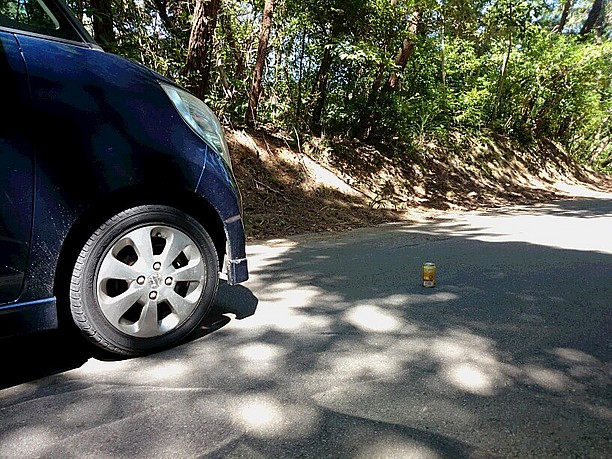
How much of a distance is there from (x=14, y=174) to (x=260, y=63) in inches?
284

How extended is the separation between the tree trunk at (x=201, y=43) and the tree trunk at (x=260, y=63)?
0.93 m

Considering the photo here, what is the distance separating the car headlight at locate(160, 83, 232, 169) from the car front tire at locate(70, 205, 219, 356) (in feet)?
1.44

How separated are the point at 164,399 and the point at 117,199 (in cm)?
93

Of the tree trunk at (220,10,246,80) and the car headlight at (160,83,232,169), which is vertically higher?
the tree trunk at (220,10,246,80)

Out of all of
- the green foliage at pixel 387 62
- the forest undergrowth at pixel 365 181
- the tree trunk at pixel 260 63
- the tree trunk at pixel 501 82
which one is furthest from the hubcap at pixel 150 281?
the tree trunk at pixel 501 82

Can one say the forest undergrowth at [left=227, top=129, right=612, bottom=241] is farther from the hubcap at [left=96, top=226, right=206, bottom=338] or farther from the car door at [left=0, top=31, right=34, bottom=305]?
the car door at [left=0, top=31, right=34, bottom=305]

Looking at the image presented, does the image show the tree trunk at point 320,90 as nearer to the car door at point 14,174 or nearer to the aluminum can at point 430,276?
the aluminum can at point 430,276

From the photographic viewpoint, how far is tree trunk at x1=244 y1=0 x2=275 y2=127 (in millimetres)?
8031

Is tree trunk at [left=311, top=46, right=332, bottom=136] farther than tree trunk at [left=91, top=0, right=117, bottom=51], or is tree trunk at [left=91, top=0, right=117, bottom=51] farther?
tree trunk at [left=311, top=46, right=332, bottom=136]

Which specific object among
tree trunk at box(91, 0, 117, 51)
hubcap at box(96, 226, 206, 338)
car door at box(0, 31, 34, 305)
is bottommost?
hubcap at box(96, 226, 206, 338)

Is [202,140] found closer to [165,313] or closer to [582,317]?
[165,313]

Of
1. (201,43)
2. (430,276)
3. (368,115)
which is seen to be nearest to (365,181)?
(368,115)

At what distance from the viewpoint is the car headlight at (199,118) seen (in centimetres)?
229

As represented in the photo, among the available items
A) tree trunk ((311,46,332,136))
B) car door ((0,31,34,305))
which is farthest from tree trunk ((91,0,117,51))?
car door ((0,31,34,305))
